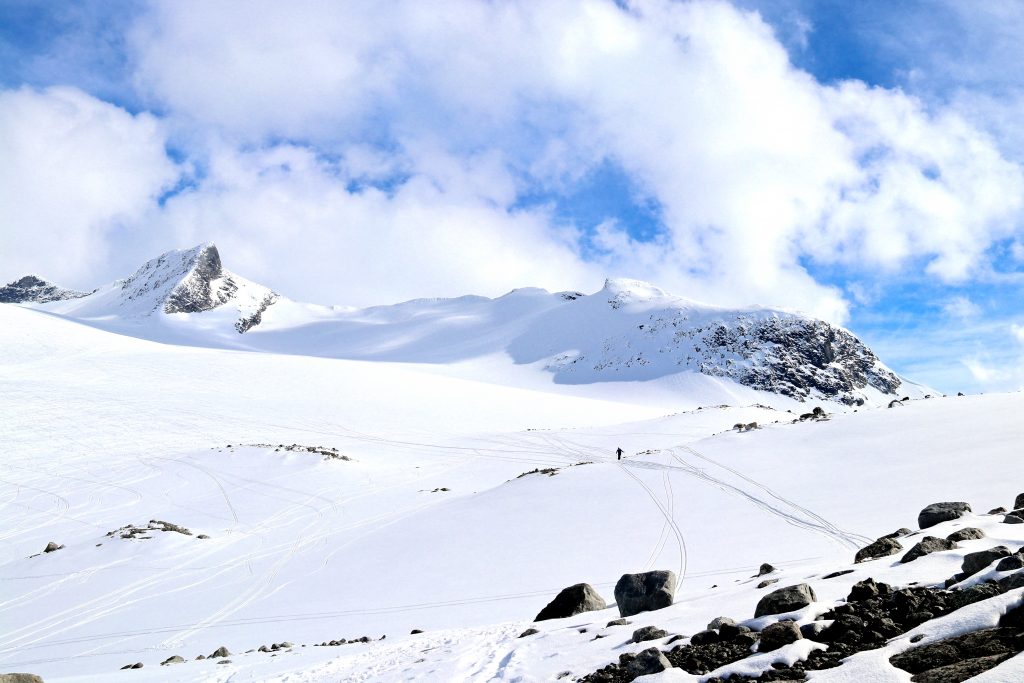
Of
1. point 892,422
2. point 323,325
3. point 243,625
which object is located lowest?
point 243,625

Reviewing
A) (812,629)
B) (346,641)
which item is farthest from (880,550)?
(346,641)

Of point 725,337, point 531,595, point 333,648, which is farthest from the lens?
point 725,337

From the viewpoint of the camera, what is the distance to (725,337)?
319 ft

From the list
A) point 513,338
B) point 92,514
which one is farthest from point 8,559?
point 513,338

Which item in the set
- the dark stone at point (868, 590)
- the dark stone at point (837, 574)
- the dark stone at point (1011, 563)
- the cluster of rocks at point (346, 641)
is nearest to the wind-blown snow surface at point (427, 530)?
the dark stone at point (837, 574)

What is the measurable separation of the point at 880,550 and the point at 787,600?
9.52 feet

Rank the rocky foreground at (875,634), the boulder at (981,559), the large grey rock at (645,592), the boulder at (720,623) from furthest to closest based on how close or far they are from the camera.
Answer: the large grey rock at (645,592), the boulder at (720,623), the boulder at (981,559), the rocky foreground at (875,634)

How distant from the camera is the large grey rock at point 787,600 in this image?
6836mm

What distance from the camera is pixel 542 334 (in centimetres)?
11819

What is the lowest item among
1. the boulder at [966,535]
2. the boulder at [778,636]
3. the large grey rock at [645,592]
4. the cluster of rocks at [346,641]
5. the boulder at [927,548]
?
the cluster of rocks at [346,641]

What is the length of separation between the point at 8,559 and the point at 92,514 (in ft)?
16.2

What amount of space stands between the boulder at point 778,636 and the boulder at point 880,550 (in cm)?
344

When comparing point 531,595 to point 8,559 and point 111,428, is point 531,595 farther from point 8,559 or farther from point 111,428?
point 111,428

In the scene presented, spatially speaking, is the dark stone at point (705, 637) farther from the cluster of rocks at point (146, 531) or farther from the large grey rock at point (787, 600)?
the cluster of rocks at point (146, 531)
